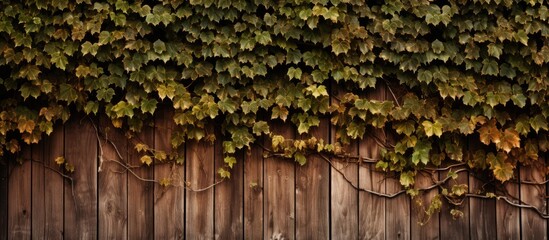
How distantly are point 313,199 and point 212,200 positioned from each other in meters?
0.61

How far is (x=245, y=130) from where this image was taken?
338 cm

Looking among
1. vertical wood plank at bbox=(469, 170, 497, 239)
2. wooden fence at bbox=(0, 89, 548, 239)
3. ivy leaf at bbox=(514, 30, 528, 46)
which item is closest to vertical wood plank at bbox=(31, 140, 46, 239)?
wooden fence at bbox=(0, 89, 548, 239)

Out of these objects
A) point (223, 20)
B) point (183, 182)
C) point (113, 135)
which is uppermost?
point (223, 20)

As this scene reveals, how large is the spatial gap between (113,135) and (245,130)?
0.81 meters

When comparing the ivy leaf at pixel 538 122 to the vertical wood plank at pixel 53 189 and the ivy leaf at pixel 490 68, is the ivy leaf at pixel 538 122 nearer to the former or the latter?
the ivy leaf at pixel 490 68

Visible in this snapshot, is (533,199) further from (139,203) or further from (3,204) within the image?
(3,204)

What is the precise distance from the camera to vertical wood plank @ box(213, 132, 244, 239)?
3.48 metres

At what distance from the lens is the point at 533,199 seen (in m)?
3.47

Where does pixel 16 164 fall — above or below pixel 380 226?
above

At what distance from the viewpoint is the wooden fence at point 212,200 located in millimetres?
3467

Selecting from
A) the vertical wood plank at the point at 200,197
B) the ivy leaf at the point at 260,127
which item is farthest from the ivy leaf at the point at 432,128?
the vertical wood plank at the point at 200,197

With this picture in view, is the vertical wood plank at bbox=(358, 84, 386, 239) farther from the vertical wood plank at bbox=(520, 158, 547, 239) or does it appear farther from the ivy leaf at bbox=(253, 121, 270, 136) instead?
the vertical wood plank at bbox=(520, 158, 547, 239)

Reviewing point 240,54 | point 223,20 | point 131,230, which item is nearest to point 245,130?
point 240,54

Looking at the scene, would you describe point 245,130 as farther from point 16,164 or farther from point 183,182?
point 16,164
